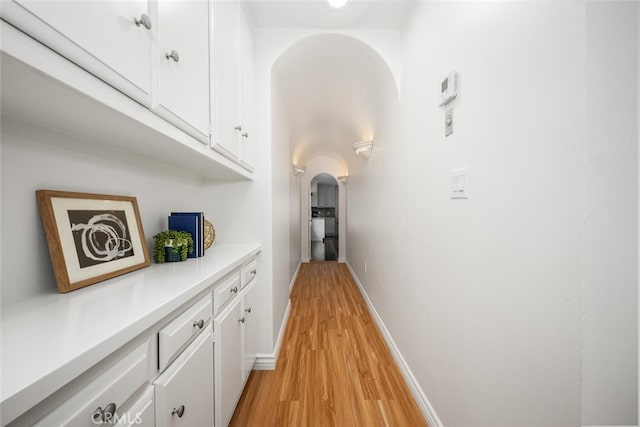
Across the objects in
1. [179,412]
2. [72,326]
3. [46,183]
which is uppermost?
[46,183]

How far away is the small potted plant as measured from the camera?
109 cm

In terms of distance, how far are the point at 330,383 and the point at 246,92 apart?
1.92 metres

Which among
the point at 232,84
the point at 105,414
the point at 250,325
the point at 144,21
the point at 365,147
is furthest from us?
the point at 365,147

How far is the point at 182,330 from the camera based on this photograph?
28.8 inches

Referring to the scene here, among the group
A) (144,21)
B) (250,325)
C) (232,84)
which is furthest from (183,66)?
(250,325)

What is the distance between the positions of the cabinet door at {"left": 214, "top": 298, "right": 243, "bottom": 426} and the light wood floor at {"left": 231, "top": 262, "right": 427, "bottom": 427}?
0.74ft

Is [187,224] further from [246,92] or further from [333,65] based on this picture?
[333,65]

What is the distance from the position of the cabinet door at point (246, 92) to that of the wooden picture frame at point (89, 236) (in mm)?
656

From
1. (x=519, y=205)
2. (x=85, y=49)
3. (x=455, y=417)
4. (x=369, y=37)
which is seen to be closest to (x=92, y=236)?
(x=85, y=49)

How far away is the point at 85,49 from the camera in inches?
19.6

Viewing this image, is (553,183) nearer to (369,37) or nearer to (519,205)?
(519,205)

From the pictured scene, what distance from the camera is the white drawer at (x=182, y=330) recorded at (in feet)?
2.11

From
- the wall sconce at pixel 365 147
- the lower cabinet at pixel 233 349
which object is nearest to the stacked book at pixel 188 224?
the lower cabinet at pixel 233 349

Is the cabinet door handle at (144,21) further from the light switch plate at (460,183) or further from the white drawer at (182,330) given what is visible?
the light switch plate at (460,183)
